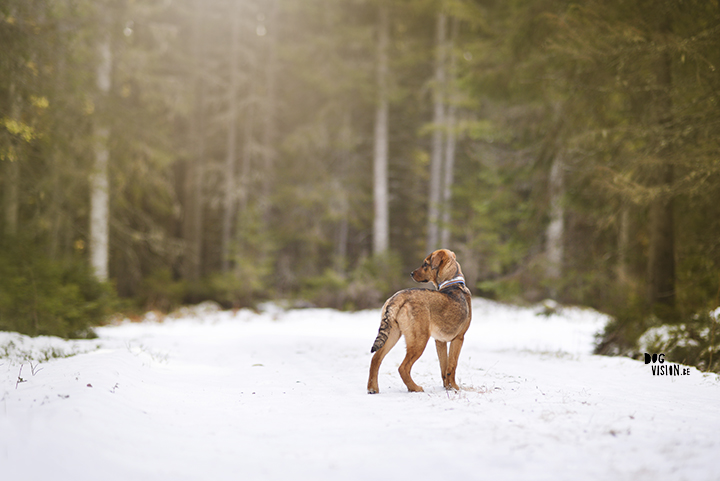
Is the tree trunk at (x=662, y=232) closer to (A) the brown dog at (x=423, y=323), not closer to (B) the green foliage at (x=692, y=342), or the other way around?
(B) the green foliage at (x=692, y=342)

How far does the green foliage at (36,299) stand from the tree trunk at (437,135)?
1292 centimetres

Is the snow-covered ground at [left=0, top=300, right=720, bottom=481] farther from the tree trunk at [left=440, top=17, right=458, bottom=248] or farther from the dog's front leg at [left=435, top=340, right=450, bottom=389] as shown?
the tree trunk at [left=440, top=17, right=458, bottom=248]

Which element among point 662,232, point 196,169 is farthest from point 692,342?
point 196,169

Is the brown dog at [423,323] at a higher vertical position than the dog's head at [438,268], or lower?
lower

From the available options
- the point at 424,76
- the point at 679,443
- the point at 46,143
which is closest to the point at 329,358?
the point at 679,443

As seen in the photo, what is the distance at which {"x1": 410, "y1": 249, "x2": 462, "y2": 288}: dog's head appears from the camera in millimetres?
5496

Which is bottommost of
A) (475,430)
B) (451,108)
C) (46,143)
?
(475,430)

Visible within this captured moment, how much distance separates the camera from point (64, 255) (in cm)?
1331

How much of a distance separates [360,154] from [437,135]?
428cm

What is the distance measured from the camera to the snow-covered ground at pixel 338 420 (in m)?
3.12

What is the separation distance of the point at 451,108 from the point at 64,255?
52.7ft

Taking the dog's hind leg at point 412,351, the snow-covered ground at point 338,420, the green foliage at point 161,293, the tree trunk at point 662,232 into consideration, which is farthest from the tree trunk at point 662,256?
the green foliage at point 161,293

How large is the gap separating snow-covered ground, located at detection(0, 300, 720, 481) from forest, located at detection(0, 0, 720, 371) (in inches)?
119

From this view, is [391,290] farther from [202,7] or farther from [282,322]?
[202,7]
